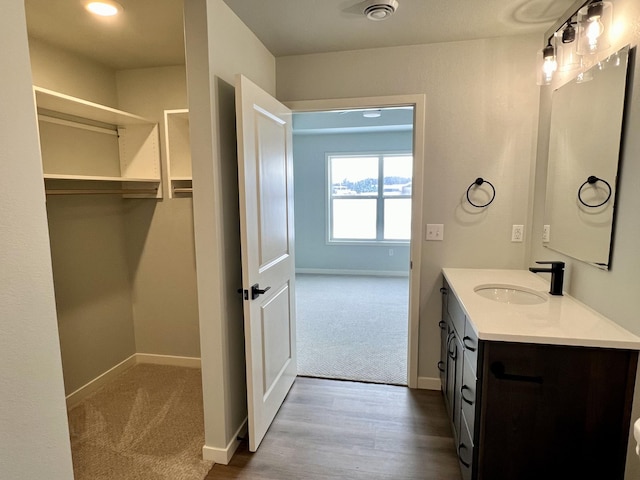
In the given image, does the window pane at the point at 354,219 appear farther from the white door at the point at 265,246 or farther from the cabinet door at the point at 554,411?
the cabinet door at the point at 554,411

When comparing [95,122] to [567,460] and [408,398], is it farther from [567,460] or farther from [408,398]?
[567,460]

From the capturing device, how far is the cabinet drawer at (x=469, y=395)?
1506 mm

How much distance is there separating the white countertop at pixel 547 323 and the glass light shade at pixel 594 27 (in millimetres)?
1195

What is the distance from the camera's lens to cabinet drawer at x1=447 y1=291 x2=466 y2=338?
1826mm

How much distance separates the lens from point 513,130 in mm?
2361

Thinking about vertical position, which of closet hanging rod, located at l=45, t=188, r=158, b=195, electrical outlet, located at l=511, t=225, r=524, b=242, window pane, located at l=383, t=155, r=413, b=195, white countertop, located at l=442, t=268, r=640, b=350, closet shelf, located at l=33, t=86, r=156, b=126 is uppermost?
closet shelf, located at l=33, t=86, r=156, b=126

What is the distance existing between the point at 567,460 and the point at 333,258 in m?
5.24

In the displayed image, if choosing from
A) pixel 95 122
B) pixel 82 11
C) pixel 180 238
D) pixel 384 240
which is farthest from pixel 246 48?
pixel 384 240

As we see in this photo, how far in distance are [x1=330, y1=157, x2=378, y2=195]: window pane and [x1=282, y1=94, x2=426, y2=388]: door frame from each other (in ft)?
12.5

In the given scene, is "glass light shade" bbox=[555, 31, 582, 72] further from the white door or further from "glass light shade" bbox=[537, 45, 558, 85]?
the white door

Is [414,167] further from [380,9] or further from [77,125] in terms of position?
[77,125]

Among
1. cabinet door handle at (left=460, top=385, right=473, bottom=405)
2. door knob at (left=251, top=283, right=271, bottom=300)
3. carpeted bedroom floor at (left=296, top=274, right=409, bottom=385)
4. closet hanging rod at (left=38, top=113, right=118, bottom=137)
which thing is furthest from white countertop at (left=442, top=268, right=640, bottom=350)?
closet hanging rod at (left=38, top=113, right=118, bottom=137)

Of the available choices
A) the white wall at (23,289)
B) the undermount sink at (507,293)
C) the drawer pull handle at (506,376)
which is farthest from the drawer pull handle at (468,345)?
the white wall at (23,289)

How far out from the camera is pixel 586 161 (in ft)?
5.73
